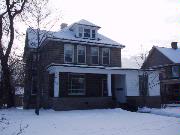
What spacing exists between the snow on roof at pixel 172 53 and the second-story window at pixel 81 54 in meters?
17.5

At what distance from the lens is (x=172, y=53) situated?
38.2 metres

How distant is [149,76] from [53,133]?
15683mm

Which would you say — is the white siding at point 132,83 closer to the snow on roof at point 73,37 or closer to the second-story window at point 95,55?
the second-story window at point 95,55

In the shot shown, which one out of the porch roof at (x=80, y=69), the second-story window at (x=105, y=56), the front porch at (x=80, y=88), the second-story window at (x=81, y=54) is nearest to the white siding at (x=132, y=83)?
the porch roof at (x=80, y=69)

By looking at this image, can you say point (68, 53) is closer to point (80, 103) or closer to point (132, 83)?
point (80, 103)

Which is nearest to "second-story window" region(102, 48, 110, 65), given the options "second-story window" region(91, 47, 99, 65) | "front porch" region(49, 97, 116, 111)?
"second-story window" region(91, 47, 99, 65)

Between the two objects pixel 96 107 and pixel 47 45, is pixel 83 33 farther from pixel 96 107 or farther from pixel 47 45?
pixel 96 107

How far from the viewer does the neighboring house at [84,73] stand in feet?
69.5

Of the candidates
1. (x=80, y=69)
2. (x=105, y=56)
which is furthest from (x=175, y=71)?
(x=80, y=69)

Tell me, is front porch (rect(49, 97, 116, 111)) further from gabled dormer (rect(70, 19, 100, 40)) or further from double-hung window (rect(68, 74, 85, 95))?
gabled dormer (rect(70, 19, 100, 40))

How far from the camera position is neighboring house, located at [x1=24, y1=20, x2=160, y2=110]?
21189 millimetres

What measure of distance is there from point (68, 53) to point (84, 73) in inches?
108

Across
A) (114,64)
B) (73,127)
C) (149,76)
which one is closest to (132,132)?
(73,127)

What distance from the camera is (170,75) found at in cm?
3572
